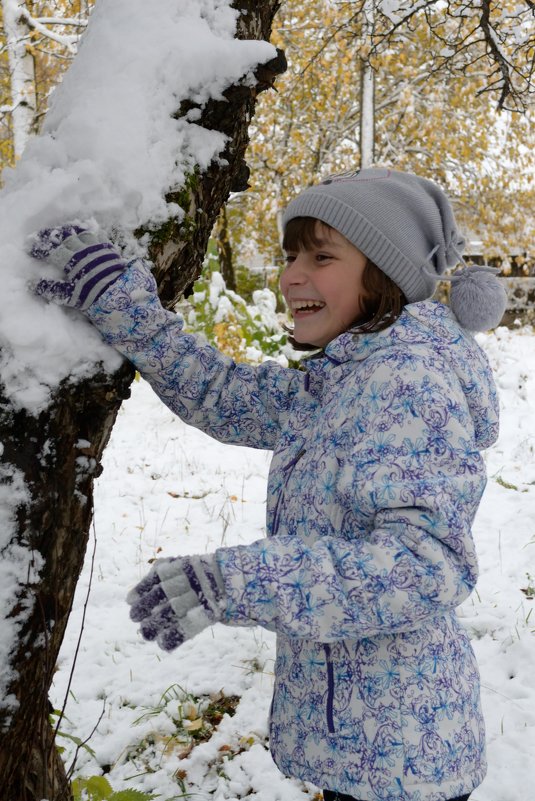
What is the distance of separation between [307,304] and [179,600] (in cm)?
78

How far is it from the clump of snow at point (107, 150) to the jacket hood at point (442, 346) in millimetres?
493

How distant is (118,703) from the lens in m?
2.73

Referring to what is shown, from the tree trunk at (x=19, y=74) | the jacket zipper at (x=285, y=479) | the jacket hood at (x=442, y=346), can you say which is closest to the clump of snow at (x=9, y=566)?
the jacket zipper at (x=285, y=479)

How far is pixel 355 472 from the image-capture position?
125cm

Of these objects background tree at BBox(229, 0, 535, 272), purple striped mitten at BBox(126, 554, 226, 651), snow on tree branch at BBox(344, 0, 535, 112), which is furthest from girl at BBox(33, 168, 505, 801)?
background tree at BBox(229, 0, 535, 272)

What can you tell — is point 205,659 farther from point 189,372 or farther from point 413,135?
point 413,135

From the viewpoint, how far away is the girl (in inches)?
44.6

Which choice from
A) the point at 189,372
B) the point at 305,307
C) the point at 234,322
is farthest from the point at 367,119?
the point at 189,372

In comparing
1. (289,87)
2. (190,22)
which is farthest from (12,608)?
(289,87)

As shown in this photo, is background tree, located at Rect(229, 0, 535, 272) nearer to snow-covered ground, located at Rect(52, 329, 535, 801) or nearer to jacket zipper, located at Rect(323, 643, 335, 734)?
snow-covered ground, located at Rect(52, 329, 535, 801)

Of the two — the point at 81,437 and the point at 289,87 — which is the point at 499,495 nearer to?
the point at 81,437

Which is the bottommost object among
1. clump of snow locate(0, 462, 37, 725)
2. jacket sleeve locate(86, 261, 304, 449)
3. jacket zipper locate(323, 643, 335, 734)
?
jacket zipper locate(323, 643, 335, 734)

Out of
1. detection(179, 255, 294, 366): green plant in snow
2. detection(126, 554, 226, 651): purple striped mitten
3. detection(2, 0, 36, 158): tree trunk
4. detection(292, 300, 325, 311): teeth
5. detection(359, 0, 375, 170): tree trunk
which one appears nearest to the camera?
detection(126, 554, 226, 651): purple striped mitten

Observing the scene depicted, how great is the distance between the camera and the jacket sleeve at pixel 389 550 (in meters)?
1.13
